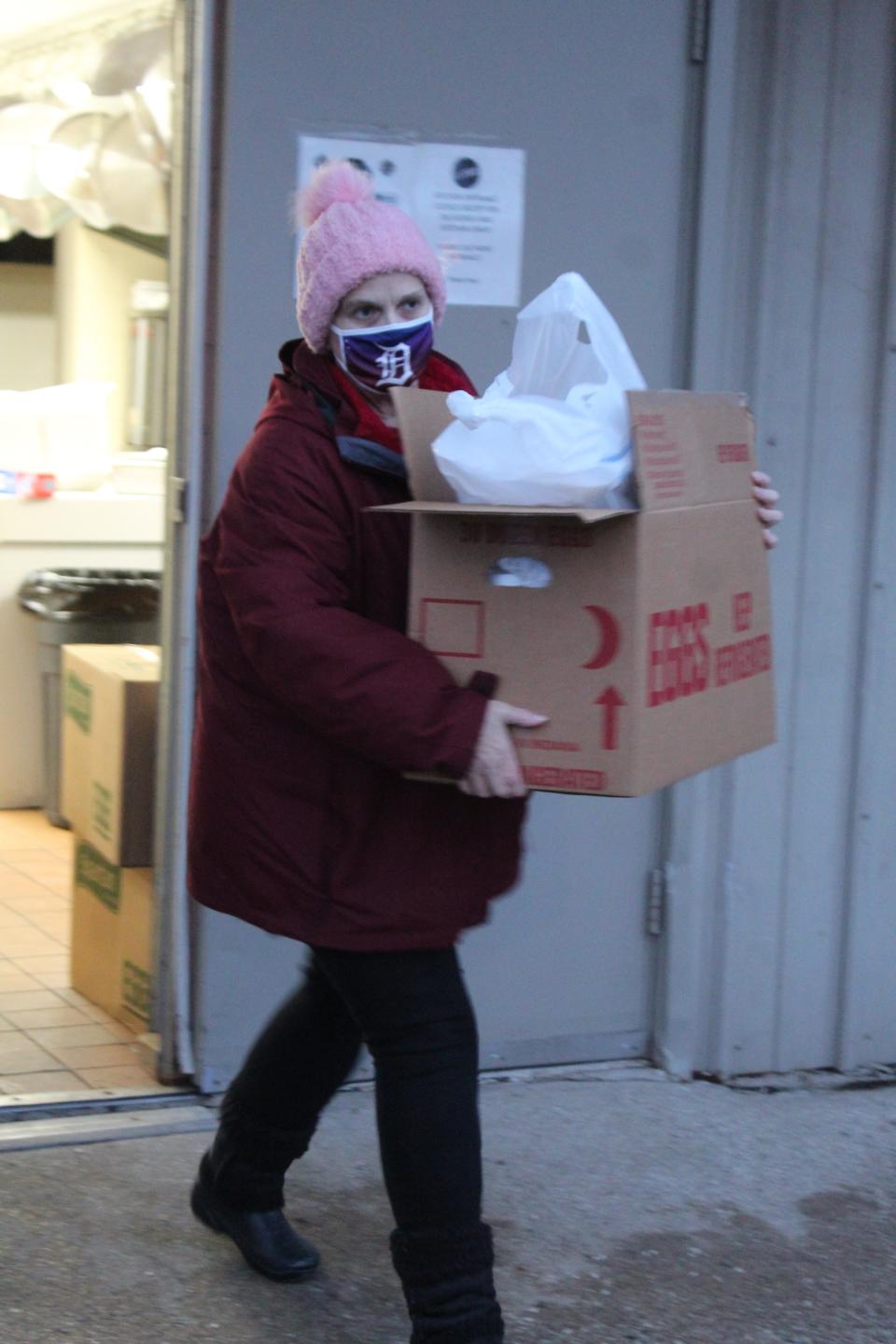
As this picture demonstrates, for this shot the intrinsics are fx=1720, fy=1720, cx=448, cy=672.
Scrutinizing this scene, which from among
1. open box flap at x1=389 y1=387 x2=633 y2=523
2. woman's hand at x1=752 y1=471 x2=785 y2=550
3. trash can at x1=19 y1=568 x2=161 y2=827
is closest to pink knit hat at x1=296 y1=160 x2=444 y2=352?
open box flap at x1=389 y1=387 x2=633 y2=523

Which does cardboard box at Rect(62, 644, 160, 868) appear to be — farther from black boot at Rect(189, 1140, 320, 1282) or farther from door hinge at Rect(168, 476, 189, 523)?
black boot at Rect(189, 1140, 320, 1282)

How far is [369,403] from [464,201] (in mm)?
1144

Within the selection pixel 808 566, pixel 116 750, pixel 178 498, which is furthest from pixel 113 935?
pixel 808 566

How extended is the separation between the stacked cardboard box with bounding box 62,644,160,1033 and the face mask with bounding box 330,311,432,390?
4.99 ft

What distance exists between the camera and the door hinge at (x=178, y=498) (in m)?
3.37

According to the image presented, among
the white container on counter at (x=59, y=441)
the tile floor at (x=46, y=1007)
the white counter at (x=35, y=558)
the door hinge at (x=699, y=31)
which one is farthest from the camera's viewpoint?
the white container on counter at (x=59, y=441)

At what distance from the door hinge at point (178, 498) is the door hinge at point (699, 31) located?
1354 mm

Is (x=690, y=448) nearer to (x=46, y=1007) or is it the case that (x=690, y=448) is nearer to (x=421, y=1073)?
(x=421, y=1073)

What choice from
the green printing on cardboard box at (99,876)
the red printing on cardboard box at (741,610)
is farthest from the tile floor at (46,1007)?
the red printing on cardboard box at (741,610)

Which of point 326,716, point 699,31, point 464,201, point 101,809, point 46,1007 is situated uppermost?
point 699,31

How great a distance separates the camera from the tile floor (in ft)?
12.0

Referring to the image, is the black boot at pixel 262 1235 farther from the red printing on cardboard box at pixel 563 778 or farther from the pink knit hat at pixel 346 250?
the pink knit hat at pixel 346 250

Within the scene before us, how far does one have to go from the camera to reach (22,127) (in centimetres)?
692

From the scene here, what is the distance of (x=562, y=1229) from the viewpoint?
3.05 m
